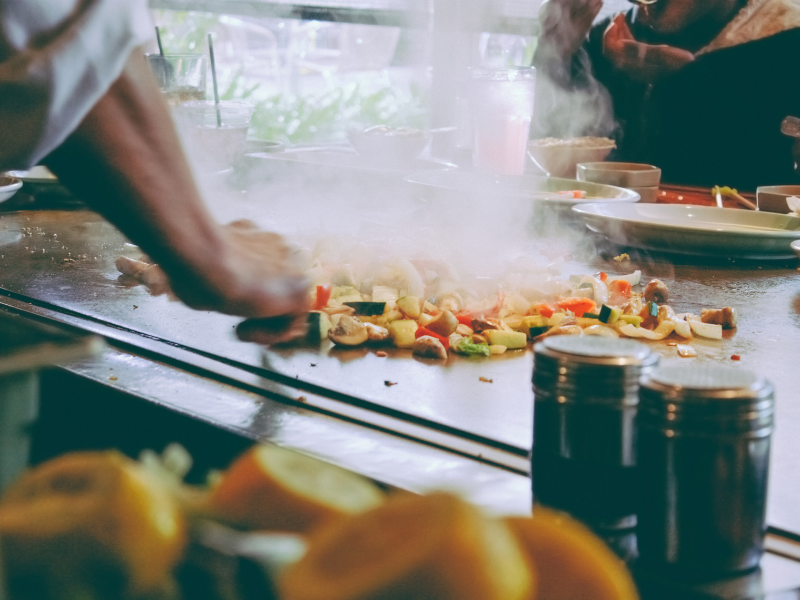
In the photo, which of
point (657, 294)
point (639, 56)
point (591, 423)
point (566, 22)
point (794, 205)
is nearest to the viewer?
point (591, 423)

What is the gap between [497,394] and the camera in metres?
1.19

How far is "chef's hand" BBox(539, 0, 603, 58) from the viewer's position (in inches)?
157

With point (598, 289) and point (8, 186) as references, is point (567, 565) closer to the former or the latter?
point (598, 289)

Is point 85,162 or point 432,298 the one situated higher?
point 85,162

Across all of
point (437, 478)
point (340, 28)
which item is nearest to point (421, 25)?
point (340, 28)

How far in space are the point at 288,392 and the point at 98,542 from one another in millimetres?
720

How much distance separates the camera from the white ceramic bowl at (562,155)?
3.17 metres

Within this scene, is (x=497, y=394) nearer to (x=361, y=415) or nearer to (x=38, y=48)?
(x=361, y=415)

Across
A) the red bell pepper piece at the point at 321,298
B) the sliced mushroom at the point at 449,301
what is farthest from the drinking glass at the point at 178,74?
the sliced mushroom at the point at 449,301

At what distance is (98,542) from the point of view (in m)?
0.45

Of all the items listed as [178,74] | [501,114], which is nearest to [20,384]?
[178,74]

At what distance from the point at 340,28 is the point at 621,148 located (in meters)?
2.22

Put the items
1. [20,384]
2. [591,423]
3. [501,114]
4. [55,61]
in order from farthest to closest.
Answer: [501,114]
[55,61]
[591,423]
[20,384]

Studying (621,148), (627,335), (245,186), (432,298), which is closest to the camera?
(627,335)
